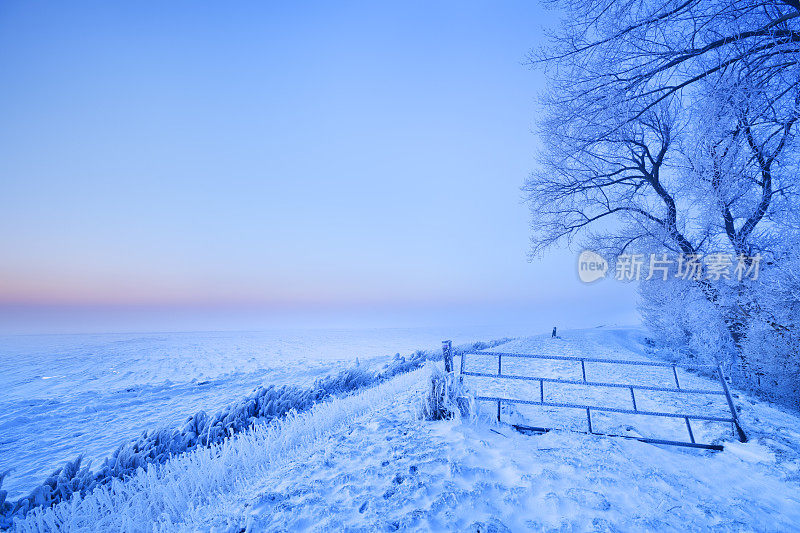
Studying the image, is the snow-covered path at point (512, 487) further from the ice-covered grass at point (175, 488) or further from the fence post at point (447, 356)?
the fence post at point (447, 356)

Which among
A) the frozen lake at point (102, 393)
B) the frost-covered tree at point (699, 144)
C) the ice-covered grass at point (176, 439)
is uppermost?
the frost-covered tree at point (699, 144)

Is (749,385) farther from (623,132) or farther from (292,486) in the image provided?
(292,486)

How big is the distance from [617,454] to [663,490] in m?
0.83

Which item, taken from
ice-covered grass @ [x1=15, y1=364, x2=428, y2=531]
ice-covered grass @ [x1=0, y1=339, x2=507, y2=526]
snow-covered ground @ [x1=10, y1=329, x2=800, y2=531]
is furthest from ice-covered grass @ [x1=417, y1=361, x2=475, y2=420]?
ice-covered grass @ [x1=0, y1=339, x2=507, y2=526]

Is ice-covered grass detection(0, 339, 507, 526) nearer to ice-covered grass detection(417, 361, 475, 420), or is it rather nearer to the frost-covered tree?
ice-covered grass detection(417, 361, 475, 420)

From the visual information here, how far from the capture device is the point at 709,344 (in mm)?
12047

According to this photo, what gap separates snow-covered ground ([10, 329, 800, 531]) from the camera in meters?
3.05

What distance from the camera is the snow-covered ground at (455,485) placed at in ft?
10.00

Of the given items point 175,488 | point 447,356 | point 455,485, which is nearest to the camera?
point 455,485

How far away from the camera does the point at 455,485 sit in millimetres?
3473

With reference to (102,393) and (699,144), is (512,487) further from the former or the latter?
(102,393)

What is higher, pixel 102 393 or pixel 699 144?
pixel 699 144

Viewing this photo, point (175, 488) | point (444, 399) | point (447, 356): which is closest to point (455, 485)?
point (444, 399)

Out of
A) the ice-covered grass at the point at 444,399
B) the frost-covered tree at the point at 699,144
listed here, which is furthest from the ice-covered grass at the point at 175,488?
the frost-covered tree at the point at 699,144
